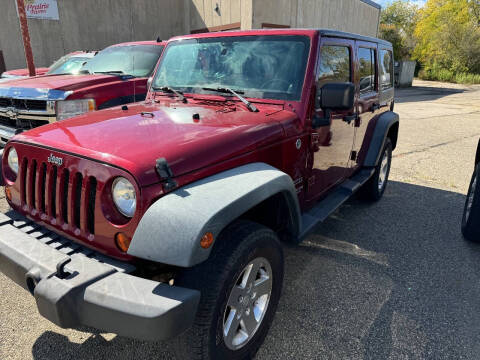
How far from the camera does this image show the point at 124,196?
1.80m

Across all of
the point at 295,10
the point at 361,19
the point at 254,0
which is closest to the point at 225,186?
the point at 254,0

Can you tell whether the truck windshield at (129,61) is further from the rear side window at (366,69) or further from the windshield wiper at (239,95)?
the rear side window at (366,69)

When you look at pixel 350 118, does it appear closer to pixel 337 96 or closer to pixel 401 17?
pixel 337 96

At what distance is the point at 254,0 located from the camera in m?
12.7

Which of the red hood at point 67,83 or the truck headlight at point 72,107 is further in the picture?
the red hood at point 67,83

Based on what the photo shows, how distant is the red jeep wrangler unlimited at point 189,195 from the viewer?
1.58 meters

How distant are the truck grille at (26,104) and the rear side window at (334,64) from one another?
3.40 metres

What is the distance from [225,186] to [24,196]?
4.29 ft

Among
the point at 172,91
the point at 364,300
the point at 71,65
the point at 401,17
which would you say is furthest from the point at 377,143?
the point at 401,17

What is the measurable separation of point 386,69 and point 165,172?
13.1 ft

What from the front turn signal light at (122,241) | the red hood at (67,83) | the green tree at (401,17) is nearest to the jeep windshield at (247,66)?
the front turn signal light at (122,241)

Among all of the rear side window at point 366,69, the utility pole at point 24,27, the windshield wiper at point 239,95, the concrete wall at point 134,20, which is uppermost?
the concrete wall at point 134,20

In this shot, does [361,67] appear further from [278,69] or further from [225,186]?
[225,186]

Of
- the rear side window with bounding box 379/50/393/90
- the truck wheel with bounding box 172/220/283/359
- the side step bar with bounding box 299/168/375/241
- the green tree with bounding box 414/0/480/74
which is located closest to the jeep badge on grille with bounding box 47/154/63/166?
the truck wheel with bounding box 172/220/283/359
